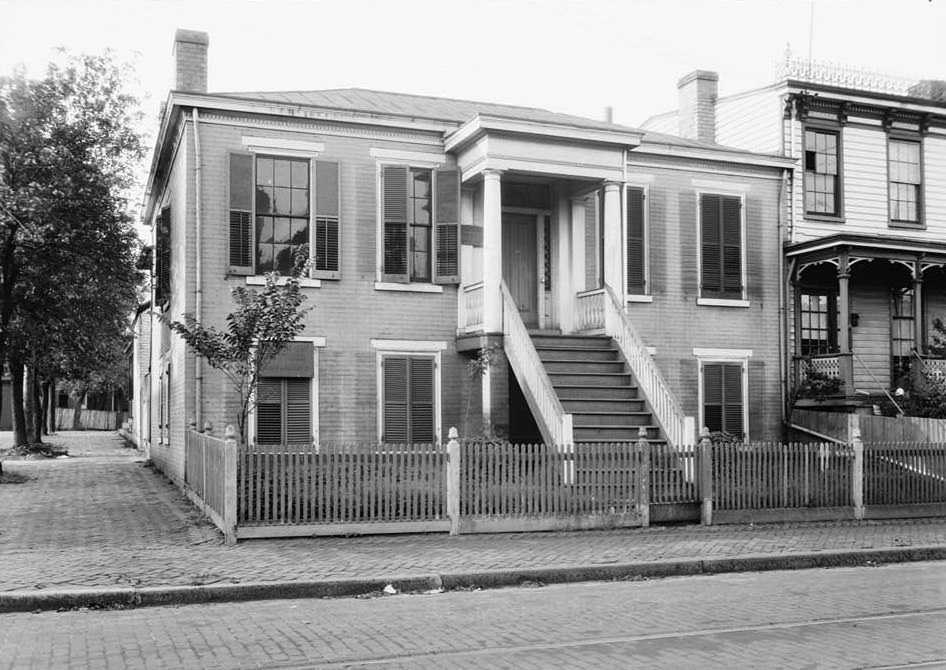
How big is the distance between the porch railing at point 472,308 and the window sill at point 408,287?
1.68 feet

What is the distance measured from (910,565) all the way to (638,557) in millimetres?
3459

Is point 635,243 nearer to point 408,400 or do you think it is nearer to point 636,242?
point 636,242

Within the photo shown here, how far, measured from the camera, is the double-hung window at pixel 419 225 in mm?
18781

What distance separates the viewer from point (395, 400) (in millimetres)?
18625

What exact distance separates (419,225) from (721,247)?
267 inches

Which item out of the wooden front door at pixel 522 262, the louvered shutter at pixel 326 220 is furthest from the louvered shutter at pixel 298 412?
the wooden front door at pixel 522 262

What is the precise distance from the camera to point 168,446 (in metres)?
21.5

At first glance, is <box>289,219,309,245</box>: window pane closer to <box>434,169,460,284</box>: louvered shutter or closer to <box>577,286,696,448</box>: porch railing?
<box>434,169,460,284</box>: louvered shutter

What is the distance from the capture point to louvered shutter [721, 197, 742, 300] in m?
21.4

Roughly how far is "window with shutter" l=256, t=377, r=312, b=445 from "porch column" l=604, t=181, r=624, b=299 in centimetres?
607

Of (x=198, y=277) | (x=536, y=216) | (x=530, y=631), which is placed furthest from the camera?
(x=536, y=216)

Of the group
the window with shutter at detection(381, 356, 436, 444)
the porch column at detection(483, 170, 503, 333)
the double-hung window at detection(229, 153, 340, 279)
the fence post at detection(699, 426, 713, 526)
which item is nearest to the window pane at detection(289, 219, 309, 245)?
the double-hung window at detection(229, 153, 340, 279)

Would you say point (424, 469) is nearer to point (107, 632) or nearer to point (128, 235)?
point (107, 632)

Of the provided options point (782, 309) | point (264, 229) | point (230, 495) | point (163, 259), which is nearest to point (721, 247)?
point (782, 309)
